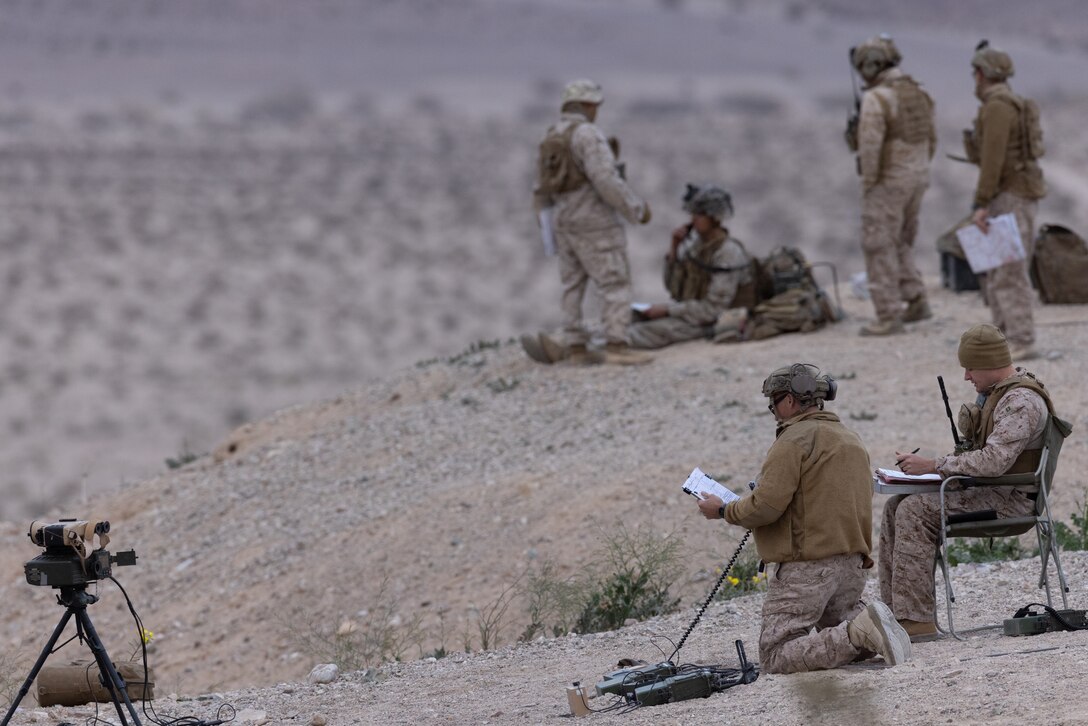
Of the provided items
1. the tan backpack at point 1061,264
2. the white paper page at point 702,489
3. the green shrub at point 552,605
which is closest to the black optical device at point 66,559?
the white paper page at point 702,489

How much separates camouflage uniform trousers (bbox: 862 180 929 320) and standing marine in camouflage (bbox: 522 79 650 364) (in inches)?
67.0

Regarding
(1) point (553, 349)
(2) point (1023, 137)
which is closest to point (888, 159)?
(2) point (1023, 137)

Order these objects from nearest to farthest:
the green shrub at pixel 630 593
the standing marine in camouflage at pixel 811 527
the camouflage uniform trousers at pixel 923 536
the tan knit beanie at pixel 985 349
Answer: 1. the standing marine in camouflage at pixel 811 527
2. the tan knit beanie at pixel 985 349
3. the camouflage uniform trousers at pixel 923 536
4. the green shrub at pixel 630 593

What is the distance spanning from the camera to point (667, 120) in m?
50.2

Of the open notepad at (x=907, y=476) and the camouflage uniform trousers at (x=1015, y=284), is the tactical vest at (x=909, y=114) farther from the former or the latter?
the open notepad at (x=907, y=476)

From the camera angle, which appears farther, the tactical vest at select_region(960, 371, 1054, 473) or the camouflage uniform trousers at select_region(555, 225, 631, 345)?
the camouflage uniform trousers at select_region(555, 225, 631, 345)

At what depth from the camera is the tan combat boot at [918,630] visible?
21.3ft

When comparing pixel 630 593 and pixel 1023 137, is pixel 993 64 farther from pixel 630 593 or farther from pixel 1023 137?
pixel 630 593

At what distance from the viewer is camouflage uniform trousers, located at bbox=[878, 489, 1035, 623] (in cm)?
645

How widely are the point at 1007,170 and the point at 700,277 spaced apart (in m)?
2.86

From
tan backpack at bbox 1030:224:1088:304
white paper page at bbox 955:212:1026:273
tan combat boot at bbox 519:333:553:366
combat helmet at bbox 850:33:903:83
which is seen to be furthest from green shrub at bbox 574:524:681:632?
tan backpack at bbox 1030:224:1088:304

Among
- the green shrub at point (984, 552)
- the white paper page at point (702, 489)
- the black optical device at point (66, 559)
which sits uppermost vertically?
the black optical device at point (66, 559)

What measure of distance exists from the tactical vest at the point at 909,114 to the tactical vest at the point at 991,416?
5863 millimetres

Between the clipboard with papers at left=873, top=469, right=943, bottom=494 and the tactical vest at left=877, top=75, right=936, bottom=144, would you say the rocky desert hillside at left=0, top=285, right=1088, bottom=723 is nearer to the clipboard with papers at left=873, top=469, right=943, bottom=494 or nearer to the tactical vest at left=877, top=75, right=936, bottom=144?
the clipboard with papers at left=873, top=469, right=943, bottom=494
